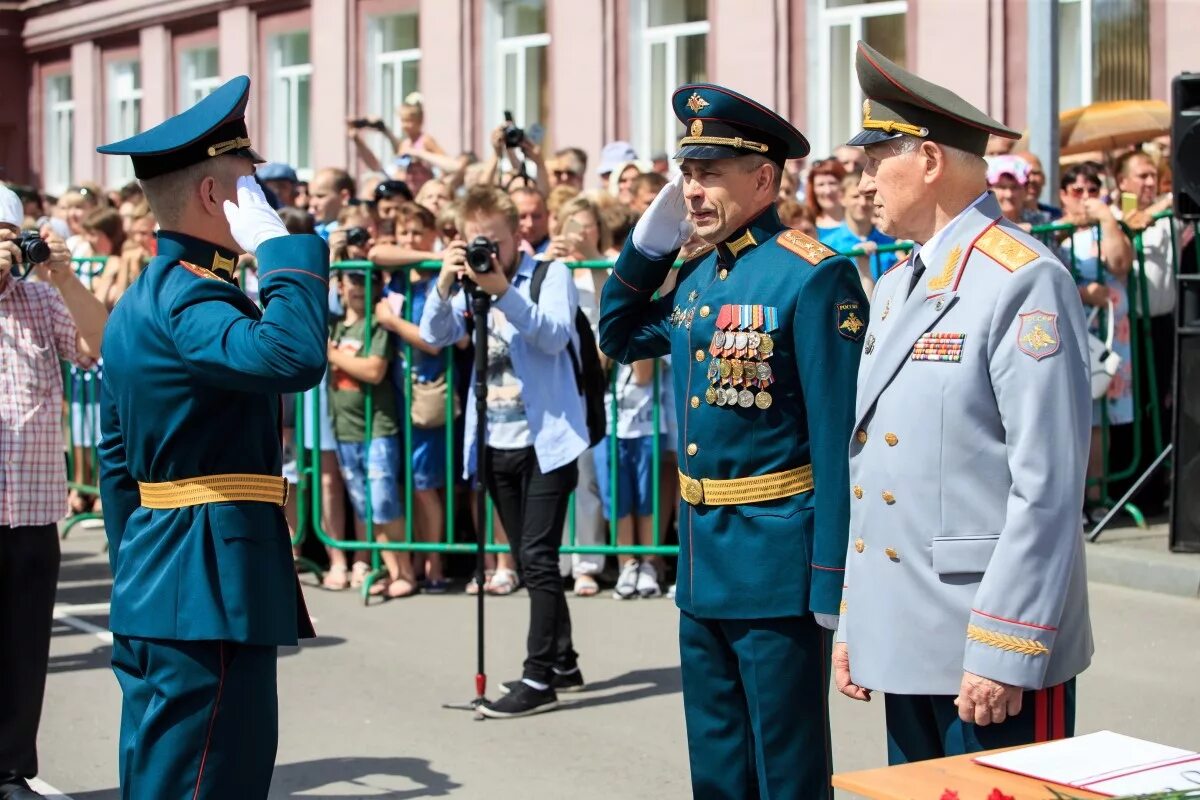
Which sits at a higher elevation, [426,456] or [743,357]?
[743,357]

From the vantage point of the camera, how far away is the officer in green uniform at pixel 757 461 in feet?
13.3

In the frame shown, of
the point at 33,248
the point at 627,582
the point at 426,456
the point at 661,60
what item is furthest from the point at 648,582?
the point at 661,60

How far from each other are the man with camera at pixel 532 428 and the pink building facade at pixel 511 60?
7.54 metres

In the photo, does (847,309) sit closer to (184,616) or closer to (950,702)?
(950,702)

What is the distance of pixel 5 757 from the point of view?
566 centimetres

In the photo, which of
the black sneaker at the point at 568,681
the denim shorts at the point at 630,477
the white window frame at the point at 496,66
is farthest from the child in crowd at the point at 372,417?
the white window frame at the point at 496,66

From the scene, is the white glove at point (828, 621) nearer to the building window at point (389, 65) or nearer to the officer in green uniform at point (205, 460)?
the officer in green uniform at point (205, 460)

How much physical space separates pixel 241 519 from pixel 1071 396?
1801mm

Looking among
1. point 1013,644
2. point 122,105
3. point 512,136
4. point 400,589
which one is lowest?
point 400,589

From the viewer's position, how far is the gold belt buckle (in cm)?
427

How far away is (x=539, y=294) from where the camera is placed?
7.27 meters

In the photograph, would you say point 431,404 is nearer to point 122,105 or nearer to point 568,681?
point 568,681

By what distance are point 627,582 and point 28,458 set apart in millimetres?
3734

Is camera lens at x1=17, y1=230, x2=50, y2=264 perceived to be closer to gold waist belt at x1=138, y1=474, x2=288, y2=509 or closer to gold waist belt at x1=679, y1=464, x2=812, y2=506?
gold waist belt at x1=138, y1=474, x2=288, y2=509
